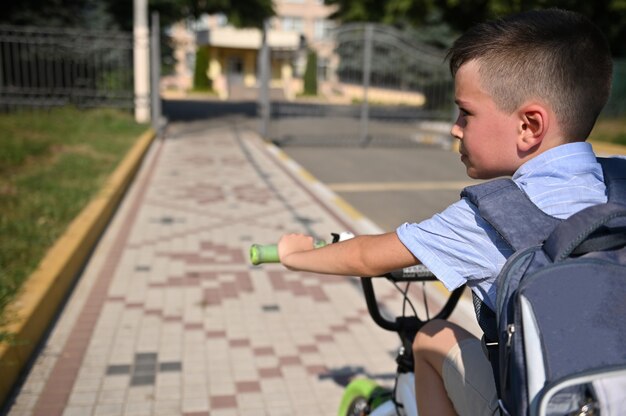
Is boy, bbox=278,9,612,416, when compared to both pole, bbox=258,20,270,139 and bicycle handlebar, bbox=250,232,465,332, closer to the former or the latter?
bicycle handlebar, bbox=250,232,465,332

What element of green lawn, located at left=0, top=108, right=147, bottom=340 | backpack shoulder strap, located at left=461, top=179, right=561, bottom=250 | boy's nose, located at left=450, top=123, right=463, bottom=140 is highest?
boy's nose, located at left=450, top=123, right=463, bottom=140

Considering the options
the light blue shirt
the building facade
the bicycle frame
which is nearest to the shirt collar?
the light blue shirt

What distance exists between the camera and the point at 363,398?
2398mm

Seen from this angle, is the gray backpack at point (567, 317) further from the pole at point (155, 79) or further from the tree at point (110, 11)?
the tree at point (110, 11)

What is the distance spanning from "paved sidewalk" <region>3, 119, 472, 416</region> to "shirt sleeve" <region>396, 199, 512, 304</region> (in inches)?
73.7

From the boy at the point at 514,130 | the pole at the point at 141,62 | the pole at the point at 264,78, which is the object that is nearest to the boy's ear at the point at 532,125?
the boy at the point at 514,130

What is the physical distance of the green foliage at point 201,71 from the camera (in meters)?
40.2

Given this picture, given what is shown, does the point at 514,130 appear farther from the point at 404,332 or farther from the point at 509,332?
the point at 404,332

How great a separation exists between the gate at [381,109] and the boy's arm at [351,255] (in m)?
11.6

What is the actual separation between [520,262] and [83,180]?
703 cm

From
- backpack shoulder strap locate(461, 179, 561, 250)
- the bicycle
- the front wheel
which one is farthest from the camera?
the front wheel

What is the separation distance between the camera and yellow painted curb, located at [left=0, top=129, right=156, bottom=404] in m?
3.09

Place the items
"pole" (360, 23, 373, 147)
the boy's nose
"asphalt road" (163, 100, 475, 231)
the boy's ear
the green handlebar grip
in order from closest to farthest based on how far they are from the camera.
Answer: the boy's ear, the boy's nose, the green handlebar grip, "asphalt road" (163, 100, 475, 231), "pole" (360, 23, 373, 147)

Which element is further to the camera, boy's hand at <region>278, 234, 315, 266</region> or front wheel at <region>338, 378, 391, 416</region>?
front wheel at <region>338, 378, 391, 416</region>
